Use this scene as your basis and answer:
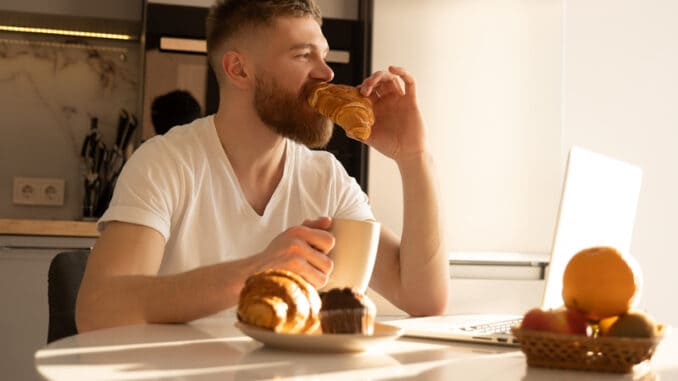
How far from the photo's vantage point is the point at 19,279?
9.32 ft

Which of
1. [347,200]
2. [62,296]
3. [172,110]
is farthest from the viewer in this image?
[172,110]

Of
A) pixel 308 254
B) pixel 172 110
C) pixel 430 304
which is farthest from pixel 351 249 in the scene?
pixel 172 110

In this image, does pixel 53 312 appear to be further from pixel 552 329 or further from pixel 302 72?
pixel 552 329

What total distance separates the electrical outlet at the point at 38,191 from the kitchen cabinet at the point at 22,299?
2.12ft

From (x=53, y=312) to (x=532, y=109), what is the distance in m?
2.23

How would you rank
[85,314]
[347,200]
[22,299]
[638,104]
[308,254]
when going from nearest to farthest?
[308,254], [85,314], [347,200], [22,299], [638,104]

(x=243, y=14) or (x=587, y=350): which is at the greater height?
(x=243, y=14)

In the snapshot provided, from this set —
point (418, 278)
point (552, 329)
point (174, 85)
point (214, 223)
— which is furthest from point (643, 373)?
point (174, 85)

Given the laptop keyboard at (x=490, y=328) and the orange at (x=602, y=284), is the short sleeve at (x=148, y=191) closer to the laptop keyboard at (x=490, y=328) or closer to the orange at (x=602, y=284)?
the laptop keyboard at (x=490, y=328)

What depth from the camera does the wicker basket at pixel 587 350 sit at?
90 cm

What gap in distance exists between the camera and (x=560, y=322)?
92 centimetres

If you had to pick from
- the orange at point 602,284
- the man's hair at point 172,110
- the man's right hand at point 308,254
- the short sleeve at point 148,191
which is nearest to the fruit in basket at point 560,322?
the orange at point 602,284

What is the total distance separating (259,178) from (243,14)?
0.38 m

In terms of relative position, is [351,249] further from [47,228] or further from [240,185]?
[47,228]
